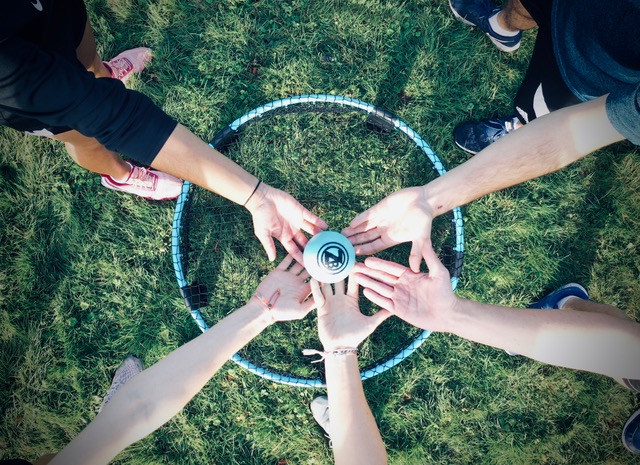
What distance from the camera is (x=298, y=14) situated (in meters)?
4.53

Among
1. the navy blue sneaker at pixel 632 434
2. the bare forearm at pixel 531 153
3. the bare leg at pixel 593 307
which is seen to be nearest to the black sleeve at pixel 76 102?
the bare forearm at pixel 531 153

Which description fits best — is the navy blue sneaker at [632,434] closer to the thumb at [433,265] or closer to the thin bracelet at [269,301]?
the thumb at [433,265]

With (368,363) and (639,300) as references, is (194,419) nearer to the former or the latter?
(368,363)

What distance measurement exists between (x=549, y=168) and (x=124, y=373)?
4151mm

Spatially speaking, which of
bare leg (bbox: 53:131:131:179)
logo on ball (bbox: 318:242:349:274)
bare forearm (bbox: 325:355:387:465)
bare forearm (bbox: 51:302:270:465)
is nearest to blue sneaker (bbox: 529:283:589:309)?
bare forearm (bbox: 325:355:387:465)

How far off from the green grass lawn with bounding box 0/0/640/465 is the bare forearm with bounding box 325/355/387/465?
3.21 ft

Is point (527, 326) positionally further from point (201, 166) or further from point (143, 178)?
point (143, 178)

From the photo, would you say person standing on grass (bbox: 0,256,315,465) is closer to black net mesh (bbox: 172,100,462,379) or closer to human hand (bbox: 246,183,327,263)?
human hand (bbox: 246,183,327,263)

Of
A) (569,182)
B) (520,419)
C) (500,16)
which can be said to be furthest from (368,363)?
(500,16)

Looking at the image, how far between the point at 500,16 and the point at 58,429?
233 inches

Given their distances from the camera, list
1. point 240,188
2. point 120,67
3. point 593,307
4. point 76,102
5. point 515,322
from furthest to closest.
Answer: point 120,67 → point 593,307 → point 240,188 → point 515,322 → point 76,102

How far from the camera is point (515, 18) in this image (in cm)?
398

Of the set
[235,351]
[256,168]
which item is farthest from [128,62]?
[235,351]

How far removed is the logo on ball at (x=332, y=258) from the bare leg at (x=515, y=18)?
2.71 m
